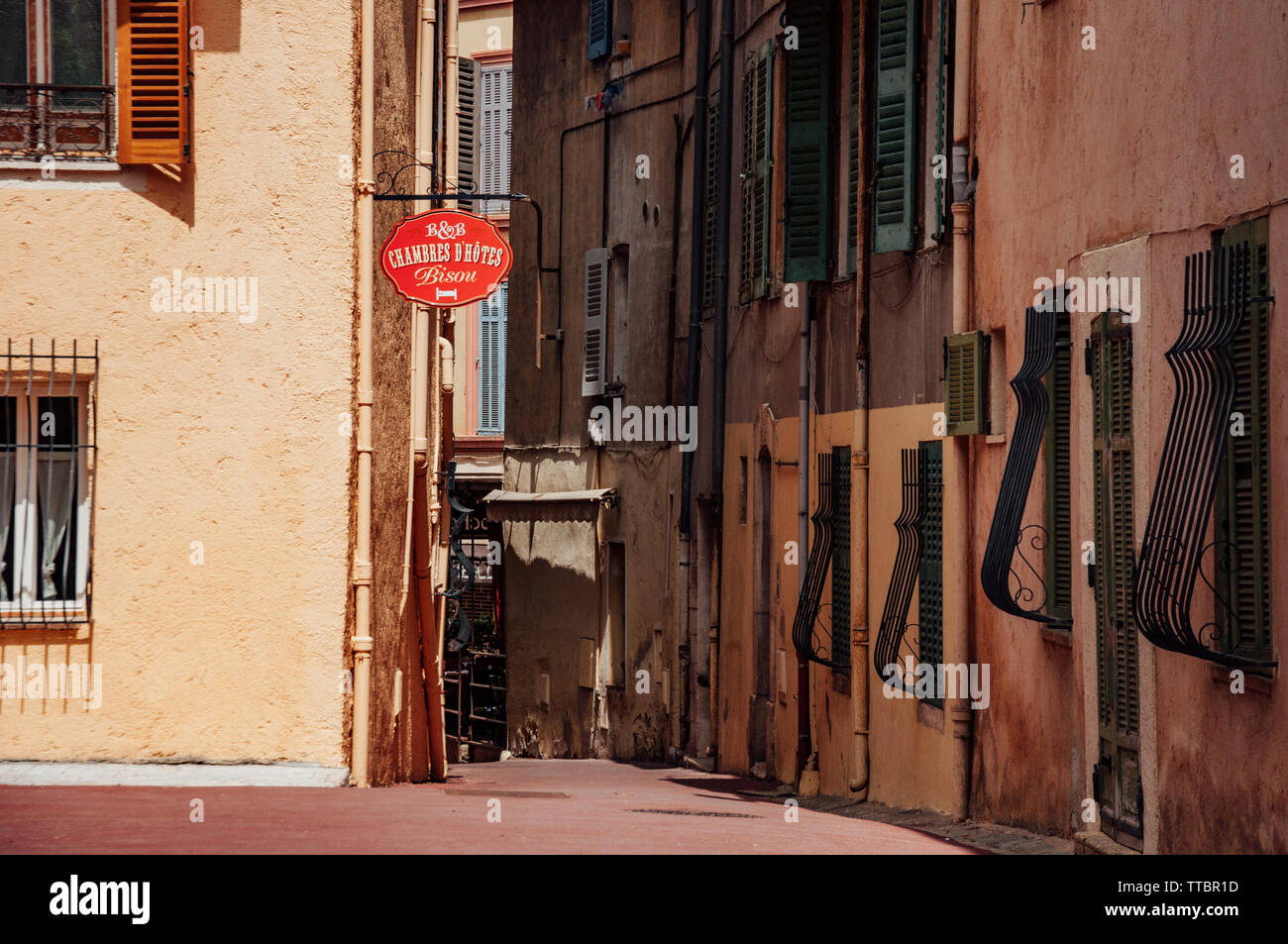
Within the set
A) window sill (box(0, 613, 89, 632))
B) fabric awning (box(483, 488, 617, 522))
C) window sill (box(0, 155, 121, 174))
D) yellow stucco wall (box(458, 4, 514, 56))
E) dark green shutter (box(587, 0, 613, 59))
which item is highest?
yellow stucco wall (box(458, 4, 514, 56))

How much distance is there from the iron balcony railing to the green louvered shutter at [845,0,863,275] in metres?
5.15

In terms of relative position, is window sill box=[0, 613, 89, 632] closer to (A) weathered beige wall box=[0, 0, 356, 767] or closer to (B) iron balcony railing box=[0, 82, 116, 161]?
(A) weathered beige wall box=[0, 0, 356, 767]

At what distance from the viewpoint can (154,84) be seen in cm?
966

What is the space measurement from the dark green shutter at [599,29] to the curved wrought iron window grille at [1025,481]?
12573 millimetres

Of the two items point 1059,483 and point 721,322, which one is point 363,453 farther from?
point 721,322

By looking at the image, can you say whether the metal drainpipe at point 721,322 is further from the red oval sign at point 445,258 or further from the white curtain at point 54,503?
the white curtain at point 54,503

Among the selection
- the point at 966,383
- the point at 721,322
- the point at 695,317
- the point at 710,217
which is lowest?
the point at 966,383

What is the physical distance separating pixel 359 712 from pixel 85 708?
1.47 m

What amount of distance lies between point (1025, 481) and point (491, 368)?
21.6m

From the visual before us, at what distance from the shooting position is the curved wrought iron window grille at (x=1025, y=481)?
921 centimetres

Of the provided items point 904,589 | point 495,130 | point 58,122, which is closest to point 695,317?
point 904,589

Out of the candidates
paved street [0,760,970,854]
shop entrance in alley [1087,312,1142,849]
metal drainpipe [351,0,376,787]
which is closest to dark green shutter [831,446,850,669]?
paved street [0,760,970,854]

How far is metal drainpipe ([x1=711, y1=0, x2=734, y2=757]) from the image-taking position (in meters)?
16.8
